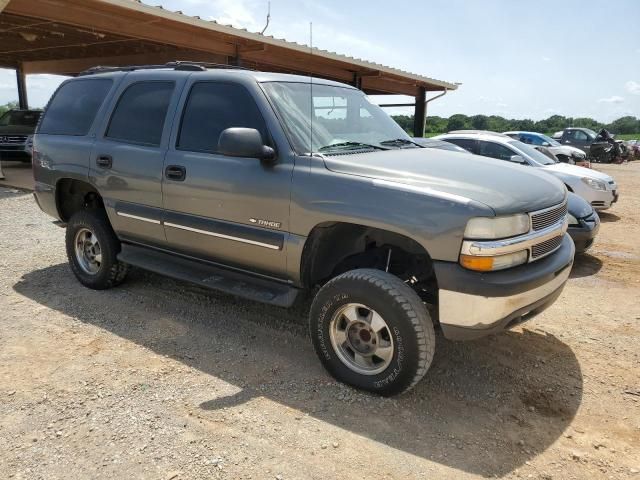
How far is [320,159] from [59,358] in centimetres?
231

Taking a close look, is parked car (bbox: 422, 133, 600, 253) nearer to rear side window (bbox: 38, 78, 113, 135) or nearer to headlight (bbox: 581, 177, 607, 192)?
headlight (bbox: 581, 177, 607, 192)

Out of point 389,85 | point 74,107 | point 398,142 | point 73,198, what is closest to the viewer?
point 398,142

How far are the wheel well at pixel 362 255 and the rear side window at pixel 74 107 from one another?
2.69 metres

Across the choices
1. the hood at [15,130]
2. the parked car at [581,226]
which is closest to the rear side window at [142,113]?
the parked car at [581,226]

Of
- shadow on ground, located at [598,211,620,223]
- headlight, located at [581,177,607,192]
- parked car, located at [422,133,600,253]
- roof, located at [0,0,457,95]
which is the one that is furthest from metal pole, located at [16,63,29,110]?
shadow on ground, located at [598,211,620,223]

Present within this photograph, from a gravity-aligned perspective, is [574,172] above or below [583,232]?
above

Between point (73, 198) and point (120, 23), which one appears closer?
point (73, 198)

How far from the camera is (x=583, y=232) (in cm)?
599

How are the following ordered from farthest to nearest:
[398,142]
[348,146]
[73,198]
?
[73,198] → [398,142] → [348,146]

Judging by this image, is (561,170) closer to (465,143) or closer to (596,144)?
(465,143)

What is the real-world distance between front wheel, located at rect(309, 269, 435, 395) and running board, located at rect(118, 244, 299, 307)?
35 centimetres

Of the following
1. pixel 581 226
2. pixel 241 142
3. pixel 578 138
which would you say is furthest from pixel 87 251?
pixel 578 138

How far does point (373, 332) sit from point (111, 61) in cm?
1490

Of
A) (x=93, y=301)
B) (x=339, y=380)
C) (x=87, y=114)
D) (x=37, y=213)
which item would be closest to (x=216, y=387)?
(x=339, y=380)
